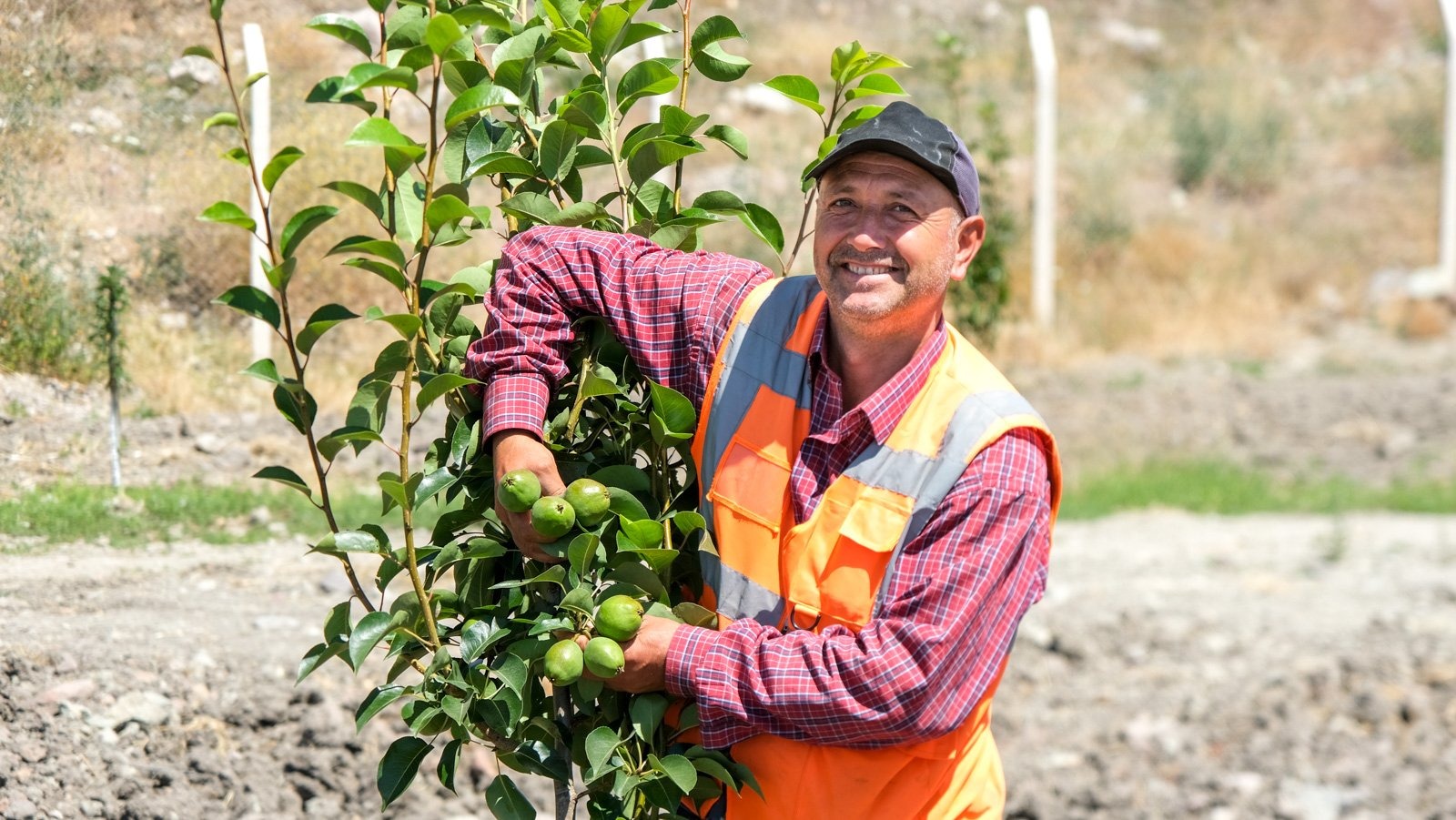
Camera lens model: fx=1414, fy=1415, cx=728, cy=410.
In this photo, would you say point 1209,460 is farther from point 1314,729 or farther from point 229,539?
point 229,539

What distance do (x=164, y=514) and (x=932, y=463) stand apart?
1.70 m

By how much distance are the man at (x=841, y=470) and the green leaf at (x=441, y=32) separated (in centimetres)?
51

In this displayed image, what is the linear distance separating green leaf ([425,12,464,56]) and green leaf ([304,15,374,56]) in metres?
0.11

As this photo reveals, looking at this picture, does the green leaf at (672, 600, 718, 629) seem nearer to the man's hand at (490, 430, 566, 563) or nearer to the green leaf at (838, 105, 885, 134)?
the man's hand at (490, 430, 566, 563)

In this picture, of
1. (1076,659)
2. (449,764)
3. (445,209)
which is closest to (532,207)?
(445,209)

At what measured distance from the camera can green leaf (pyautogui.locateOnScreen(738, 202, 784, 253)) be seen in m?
2.47

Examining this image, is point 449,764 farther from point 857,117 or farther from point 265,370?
point 857,117

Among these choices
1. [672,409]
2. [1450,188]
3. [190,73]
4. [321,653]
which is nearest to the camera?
[321,653]

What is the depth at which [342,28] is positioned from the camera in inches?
76.0

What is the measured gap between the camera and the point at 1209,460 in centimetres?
731

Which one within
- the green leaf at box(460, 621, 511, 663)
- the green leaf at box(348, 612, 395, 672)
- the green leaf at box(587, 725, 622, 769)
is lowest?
the green leaf at box(587, 725, 622, 769)

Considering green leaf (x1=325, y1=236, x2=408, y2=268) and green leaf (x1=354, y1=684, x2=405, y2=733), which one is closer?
green leaf (x1=325, y1=236, x2=408, y2=268)

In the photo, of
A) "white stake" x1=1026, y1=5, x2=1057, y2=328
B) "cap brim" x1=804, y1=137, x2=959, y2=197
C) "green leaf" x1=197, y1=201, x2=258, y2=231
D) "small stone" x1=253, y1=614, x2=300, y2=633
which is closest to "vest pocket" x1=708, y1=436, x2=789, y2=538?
"cap brim" x1=804, y1=137, x2=959, y2=197

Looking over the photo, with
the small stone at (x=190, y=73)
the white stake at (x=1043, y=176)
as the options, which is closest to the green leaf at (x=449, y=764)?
the small stone at (x=190, y=73)
